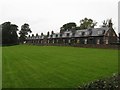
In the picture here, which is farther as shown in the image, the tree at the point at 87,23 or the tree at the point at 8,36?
the tree at the point at 87,23

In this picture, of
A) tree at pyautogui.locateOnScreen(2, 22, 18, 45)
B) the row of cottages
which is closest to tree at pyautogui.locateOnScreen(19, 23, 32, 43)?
tree at pyautogui.locateOnScreen(2, 22, 18, 45)

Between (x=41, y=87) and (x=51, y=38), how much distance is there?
91.9 metres

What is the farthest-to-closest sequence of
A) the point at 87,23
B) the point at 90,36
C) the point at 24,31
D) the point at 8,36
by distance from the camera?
the point at 24,31
the point at 87,23
the point at 8,36
the point at 90,36

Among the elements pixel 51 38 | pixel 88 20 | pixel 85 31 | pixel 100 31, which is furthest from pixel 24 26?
pixel 100 31

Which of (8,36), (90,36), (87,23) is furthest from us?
(87,23)

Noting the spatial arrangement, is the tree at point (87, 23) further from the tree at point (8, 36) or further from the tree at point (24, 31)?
the tree at point (24, 31)

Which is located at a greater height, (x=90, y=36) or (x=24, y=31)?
(x=24, y=31)

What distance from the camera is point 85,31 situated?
8038 centimetres

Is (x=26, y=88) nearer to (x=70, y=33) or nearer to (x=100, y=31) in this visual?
(x=100, y=31)

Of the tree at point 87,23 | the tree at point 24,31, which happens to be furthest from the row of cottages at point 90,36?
the tree at point 24,31

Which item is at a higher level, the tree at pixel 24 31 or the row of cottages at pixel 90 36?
the tree at pixel 24 31

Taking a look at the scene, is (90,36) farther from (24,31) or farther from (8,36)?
(24,31)

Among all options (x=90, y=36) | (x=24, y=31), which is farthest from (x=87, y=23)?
(x=24, y=31)

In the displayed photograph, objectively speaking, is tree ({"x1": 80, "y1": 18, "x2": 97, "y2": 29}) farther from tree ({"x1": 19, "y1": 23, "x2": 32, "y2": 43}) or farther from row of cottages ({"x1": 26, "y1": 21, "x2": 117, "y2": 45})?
tree ({"x1": 19, "y1": 23, "x2": 32, "y2": 43})
